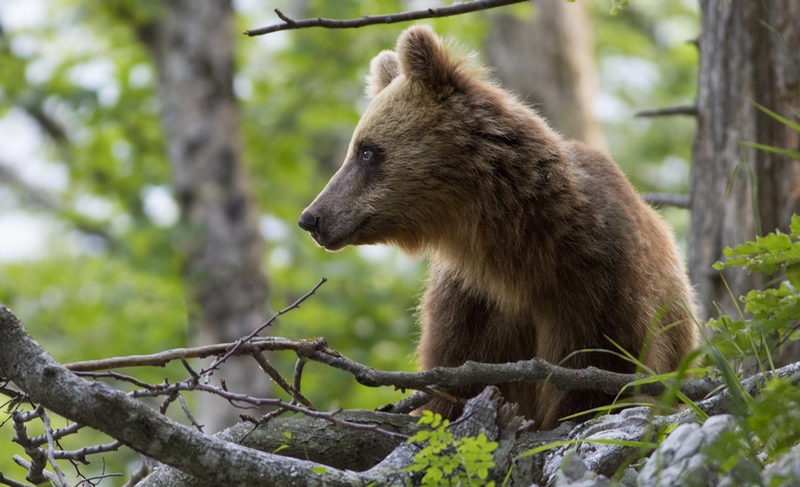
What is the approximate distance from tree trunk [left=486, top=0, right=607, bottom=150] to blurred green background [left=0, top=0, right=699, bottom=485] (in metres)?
0.45

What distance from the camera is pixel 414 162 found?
184 inches

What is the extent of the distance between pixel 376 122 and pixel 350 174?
0.34 metres

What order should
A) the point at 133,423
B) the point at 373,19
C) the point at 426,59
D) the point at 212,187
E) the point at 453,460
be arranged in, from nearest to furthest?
the point at 133,423 → the point at 453,460 → the point at 373,19 → the point at 426,59 → the point at 212,187

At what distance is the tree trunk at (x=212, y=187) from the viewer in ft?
33.9

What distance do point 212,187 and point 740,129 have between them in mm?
6940

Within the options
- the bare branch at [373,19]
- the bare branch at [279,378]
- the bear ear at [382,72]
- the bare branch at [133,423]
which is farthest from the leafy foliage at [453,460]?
the bear ear at [382,72]

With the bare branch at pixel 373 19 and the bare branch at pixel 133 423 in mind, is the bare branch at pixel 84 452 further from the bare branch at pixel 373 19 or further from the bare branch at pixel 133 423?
the bare branch at pixel 373 19

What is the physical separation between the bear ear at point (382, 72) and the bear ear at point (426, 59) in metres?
0.60

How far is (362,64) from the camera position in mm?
11797

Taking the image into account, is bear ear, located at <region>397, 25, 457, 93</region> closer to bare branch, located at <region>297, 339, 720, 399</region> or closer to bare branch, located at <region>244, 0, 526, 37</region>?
bare branch, located at <region>244, 0, 526, 37</region>

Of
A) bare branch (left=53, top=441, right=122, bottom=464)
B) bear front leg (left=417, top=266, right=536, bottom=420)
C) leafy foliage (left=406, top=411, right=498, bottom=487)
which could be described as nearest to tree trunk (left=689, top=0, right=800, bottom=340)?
bear front leg (left=417, top=266, right=536, bottom=420)

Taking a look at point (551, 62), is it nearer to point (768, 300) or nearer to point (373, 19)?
point (373, 19)

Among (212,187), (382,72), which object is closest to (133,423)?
(382,72)

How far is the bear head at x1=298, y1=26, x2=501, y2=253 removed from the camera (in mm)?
4605
